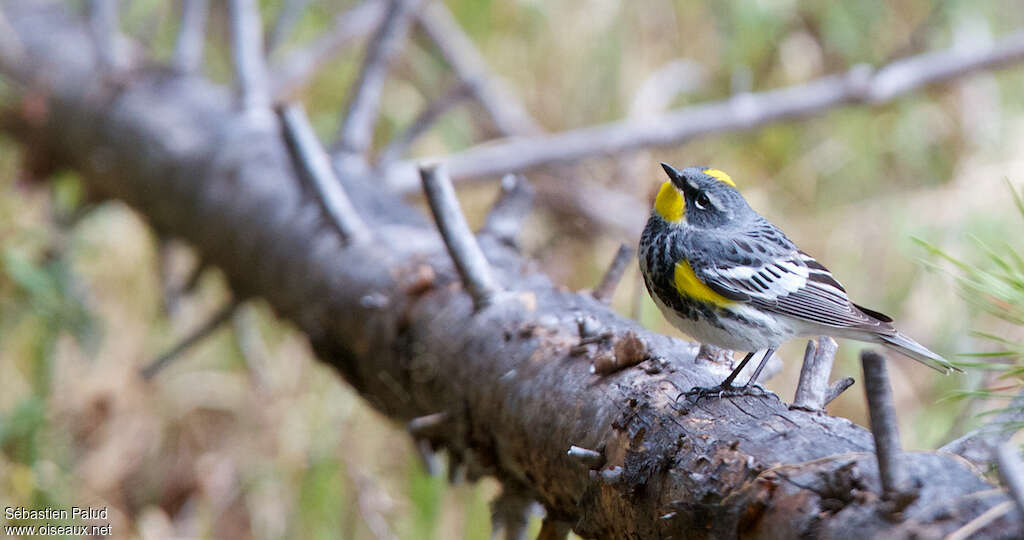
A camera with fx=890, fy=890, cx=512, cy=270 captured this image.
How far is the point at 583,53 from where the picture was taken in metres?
3.48

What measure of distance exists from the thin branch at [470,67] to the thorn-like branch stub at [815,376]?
6.70 feet

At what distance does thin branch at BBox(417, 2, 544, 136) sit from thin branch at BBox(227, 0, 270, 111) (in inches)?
31.7

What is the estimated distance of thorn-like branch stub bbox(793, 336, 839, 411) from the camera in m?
1.07

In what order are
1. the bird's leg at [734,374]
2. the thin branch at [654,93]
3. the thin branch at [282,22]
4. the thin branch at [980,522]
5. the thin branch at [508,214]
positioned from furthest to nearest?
the thin branch at [654,93]
the thin branch at [282,22]
the thin branch at [508,214]
the bird's leg at [734,374]
the thin branch at [980,522]

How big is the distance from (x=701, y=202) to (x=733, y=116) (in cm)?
163

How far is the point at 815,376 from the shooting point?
110 cm

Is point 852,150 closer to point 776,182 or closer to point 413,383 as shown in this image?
point 776,182

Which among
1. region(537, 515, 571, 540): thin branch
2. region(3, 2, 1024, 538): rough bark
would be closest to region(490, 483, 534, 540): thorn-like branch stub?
region(3, 2, 1024, 538): rough bark

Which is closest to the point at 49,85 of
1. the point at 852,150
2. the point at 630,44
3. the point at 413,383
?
the point at 413,383

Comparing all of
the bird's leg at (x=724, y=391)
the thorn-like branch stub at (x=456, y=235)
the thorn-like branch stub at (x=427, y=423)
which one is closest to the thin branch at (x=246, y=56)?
the thorn-like branch stub at (x=456, y=235)

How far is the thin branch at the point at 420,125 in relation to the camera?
7.89 feet

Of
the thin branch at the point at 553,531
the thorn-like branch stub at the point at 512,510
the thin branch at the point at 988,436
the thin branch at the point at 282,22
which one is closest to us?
the thin branch at the point at 988,436

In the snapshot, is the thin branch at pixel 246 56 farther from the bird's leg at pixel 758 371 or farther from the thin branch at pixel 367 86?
the bird's leg at pixel 758 371

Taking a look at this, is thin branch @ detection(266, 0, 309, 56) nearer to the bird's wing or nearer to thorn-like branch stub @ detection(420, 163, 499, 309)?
thorn-like branch stub @ detection(420, 163, 499, 309)
